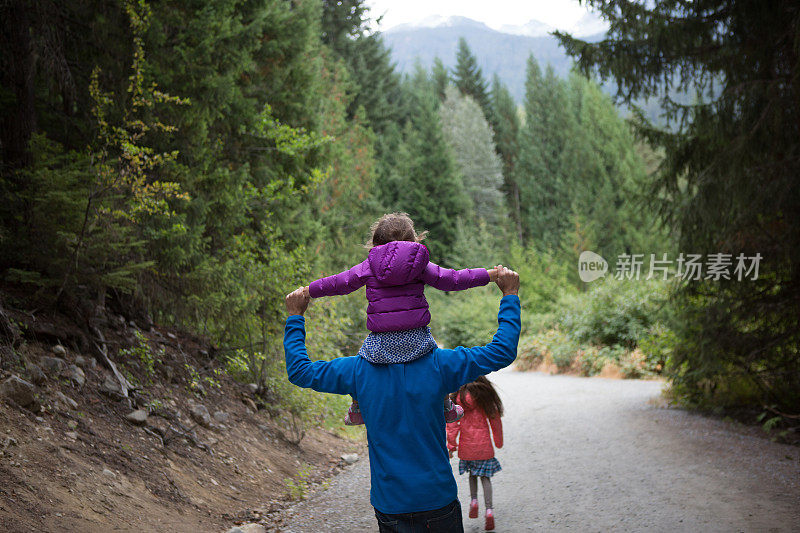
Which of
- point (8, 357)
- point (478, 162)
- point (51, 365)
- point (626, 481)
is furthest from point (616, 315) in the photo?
point (478, 162)

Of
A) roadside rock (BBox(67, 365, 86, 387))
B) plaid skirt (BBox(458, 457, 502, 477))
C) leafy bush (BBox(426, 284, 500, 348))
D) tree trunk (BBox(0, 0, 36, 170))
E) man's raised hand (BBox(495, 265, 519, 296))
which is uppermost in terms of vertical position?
tree trunk (BBox(0, 0, 36, 170))

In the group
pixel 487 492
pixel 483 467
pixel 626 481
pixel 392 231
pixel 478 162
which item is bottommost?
Answer: pixel 626 481

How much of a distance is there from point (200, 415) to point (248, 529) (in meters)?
2.18

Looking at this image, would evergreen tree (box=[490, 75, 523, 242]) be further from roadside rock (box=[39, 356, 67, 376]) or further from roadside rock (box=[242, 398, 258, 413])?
roadside rock (box=[39, 356, 67, 376])

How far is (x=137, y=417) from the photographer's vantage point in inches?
230

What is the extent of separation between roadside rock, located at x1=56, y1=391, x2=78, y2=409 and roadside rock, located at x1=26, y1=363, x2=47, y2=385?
0.17 meters

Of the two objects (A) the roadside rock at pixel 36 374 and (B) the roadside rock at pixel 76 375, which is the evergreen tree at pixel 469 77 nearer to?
(B) the roadside rock at pixel 76 375

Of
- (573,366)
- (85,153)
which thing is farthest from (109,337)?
(573,366)

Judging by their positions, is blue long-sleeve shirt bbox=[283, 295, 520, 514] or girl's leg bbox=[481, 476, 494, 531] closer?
blue long-sleeve shirt bbox=[283, 295, 520, 514]

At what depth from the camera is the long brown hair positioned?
221 inches

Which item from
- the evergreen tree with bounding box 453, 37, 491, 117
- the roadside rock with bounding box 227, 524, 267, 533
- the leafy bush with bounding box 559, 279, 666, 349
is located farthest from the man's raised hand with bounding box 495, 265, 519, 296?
the evergreen tree with bounding box 453, 37, 491, 117

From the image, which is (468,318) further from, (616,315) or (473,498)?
(473,498)

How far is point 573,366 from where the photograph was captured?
18391 millimetres

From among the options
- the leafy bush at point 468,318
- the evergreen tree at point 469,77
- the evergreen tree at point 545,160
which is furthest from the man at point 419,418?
the evergreen tree at point 469,77
